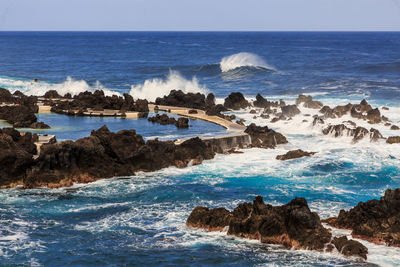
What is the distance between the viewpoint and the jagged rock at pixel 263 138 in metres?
45.6

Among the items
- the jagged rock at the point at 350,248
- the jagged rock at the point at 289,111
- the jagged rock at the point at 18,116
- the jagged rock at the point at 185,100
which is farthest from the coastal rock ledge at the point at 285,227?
the jagged rock at the point at 185,100

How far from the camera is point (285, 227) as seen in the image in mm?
24844

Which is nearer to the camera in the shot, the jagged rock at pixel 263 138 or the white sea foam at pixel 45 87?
the jagged rock at pixel 263 138

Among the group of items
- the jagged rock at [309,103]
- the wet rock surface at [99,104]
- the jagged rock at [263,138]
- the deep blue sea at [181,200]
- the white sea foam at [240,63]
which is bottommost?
the deep blue sea at [181,200]

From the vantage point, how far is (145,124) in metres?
53.0

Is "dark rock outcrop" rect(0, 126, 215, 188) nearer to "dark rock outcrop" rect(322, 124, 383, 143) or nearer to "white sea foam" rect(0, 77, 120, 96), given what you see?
"dark rock outcrop" rect(322, 124, 383, 143)

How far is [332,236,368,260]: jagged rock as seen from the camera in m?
23.0

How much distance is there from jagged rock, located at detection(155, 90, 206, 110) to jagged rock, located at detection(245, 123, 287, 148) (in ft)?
58.0

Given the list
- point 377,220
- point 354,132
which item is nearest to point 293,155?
point 354,132

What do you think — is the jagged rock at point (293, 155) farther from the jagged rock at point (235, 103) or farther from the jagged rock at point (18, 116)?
the jagged rock at point (235, 103)

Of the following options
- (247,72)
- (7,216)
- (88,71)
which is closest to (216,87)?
(247,72)

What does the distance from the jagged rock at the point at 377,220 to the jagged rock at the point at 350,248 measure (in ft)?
5.82

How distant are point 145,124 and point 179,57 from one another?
109 m

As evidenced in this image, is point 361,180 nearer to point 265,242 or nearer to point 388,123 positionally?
point 265,242
